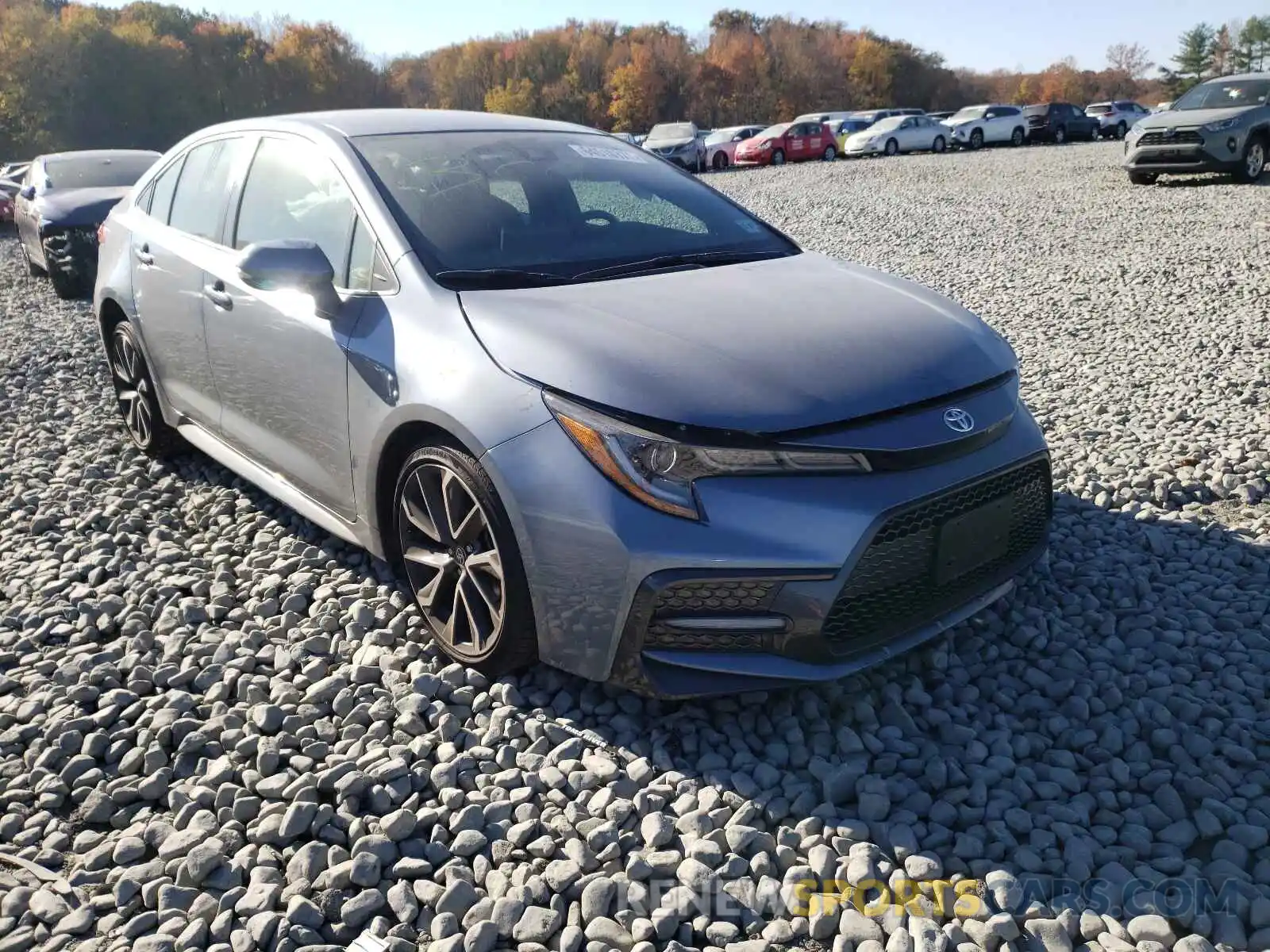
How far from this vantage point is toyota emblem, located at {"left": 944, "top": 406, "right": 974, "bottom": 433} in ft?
8.77

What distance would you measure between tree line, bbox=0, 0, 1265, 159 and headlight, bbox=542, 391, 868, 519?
5760 cm

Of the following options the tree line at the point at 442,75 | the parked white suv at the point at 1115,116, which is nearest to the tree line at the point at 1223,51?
the tree line at the point at 442,75

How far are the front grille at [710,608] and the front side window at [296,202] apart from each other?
1.64 metres

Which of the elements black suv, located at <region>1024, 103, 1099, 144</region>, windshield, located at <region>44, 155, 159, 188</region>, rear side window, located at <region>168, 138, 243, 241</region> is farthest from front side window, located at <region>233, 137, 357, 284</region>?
black suv, located at <region>1024, 103, 1099, 144</region>

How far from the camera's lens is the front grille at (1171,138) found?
14195 millimetres

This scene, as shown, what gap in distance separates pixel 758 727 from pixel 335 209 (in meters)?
2.21

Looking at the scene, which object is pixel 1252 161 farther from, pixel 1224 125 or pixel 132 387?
pixel 132 387

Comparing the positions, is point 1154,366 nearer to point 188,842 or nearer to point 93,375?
point 188,842

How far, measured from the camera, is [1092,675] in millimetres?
2967

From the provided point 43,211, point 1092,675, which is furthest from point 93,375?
point 1092,675

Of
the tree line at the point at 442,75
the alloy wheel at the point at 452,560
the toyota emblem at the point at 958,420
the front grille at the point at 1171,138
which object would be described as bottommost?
the alloy wheel at the point at 452,560

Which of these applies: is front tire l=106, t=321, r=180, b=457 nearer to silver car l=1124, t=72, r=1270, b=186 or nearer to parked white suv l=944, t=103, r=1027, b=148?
silver car l=1124, t=72, r=1270, b=186

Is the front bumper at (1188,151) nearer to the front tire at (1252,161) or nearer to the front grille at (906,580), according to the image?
the front tire at (1252,161)

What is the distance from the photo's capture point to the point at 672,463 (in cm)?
246
